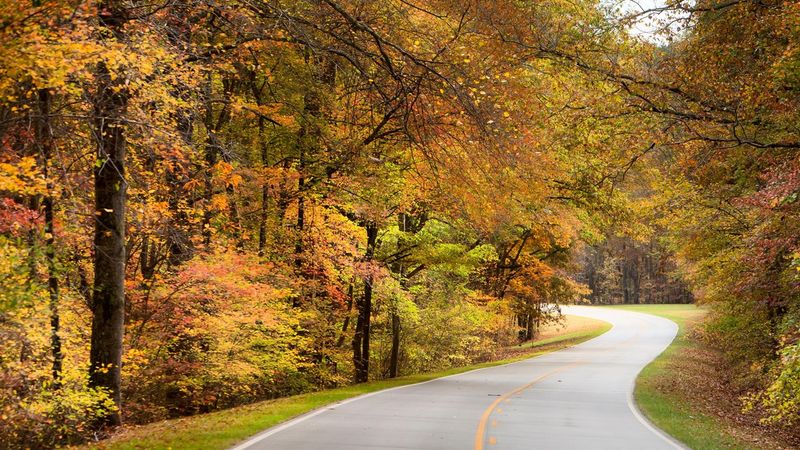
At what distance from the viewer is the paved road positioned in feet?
36.8

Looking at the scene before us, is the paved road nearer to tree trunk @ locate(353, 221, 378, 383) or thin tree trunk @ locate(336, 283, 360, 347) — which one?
tree trunk @ locate(353, 221, 378, 383)

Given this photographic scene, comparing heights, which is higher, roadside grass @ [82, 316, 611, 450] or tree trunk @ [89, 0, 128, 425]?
tree trunk @ [89, 0, 128, 425]

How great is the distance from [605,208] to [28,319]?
17448 millimetres

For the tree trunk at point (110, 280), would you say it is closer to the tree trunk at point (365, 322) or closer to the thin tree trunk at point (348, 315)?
the tree trunk at point (365, 322)

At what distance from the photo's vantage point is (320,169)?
757 inches

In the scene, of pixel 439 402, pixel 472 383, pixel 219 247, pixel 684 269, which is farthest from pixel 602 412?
pixel 684 269

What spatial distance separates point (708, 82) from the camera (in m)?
12.8

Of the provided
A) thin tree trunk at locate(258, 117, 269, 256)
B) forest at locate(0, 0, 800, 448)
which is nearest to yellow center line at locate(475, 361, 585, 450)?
forest at locate(0, 0, 800, 448)

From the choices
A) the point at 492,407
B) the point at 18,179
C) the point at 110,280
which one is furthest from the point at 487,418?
the point at 18,179

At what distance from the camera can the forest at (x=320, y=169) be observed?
28.5 ft

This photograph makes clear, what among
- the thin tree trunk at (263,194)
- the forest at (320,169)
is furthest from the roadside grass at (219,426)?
the thin tree trunk at (263,194)

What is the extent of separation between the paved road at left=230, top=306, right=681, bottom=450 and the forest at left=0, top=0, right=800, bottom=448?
9.12ft

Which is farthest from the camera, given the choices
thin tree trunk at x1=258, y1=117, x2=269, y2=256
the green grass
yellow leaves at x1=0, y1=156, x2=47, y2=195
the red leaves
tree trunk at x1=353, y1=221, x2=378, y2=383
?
tree trunk at x1=353, y1=221, x2=378, y2=383

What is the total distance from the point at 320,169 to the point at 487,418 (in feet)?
27.3
